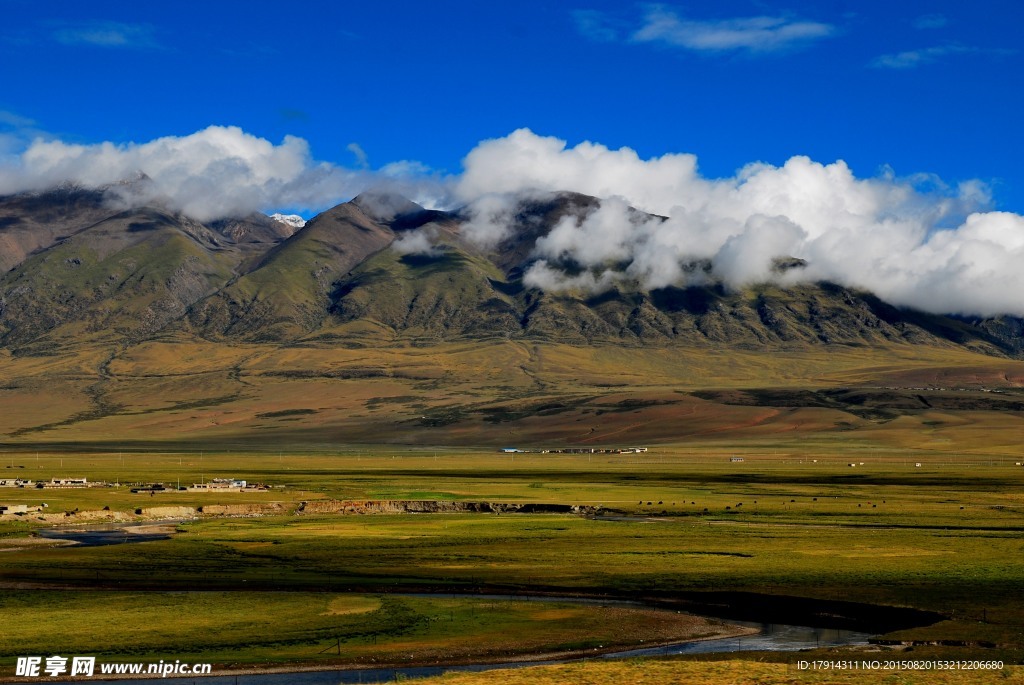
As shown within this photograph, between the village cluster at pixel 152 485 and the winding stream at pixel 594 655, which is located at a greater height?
the village cluster at pixel 152 485

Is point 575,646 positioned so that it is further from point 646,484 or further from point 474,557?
point 646,484

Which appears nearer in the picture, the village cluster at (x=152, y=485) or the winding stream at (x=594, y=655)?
the winding stream at (x=594, y=655)

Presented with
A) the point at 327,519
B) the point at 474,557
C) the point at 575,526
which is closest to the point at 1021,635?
the point at 474,557

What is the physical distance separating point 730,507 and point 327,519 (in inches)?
1708

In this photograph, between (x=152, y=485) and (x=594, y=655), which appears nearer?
(x=594, y=655)

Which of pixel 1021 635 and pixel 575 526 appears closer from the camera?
pixel 1021 635

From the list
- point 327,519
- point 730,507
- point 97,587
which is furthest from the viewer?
point 730,507

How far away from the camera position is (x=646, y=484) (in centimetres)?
17325

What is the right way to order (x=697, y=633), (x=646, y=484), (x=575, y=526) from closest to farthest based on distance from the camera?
(x=697, y=633) → (x=575, y=526) → (x=646, y=484)

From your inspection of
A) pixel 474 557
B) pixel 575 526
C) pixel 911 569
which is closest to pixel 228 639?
pixel 474 557

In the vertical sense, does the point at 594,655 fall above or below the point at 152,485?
below

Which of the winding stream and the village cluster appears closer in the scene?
the winding stream

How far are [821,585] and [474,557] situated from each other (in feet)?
81.2

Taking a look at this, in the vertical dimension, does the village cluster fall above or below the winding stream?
above
